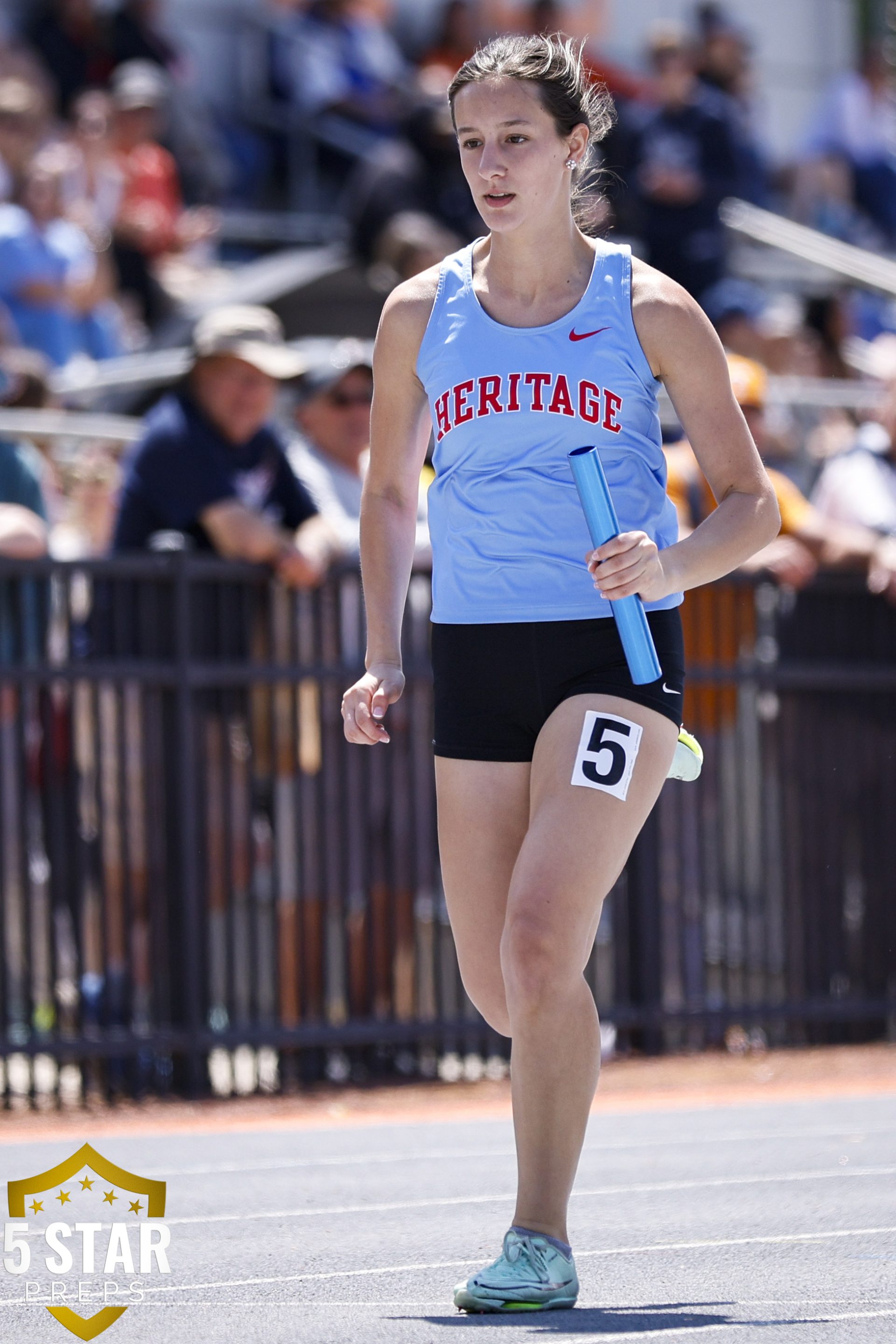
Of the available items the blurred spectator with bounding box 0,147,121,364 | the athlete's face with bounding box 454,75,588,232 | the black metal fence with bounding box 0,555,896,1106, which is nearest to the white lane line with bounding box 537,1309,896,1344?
the athlete's face with bounding box 454,75,588,232

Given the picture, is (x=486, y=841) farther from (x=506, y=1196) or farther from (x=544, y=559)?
(x=506, y=1196)

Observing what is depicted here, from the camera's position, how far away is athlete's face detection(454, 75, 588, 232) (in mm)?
4105

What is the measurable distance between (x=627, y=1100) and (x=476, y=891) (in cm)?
396

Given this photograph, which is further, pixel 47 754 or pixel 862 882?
pixel 862 882

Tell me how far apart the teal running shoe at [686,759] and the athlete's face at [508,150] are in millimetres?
1072

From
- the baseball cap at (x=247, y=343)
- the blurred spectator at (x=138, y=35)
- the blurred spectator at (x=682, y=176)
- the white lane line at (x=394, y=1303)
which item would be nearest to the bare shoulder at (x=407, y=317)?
the white lane line at (x=394, y=1303)

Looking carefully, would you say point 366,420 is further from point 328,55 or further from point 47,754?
point 328,55

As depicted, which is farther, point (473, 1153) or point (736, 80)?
point (736, 80)

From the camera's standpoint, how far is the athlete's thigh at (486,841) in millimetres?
4172

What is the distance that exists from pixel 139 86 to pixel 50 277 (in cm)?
244

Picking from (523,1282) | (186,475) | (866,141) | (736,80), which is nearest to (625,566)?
(523,1282)

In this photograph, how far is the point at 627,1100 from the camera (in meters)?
7.93

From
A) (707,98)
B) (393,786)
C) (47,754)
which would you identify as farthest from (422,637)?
(707,98)

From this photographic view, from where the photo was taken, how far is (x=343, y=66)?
1507 cm
